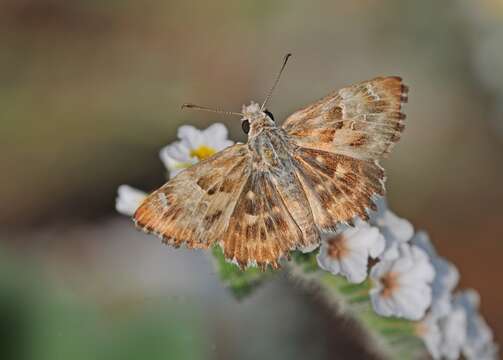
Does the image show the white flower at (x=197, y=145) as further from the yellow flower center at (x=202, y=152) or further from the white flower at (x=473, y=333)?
the white flower at (x=473, y=333)

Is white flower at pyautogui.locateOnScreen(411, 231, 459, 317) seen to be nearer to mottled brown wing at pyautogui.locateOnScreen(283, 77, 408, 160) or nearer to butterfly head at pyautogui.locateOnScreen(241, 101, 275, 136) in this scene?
mottled brown wing at pyautogui.locateOnScreen(283, 77, 408, 160)

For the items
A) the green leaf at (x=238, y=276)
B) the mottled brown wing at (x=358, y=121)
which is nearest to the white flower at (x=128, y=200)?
the green leaf at (x=238, y=276)

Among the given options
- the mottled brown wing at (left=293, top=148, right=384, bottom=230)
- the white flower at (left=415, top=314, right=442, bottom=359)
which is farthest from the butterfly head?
the white flower at (left=415, top=314, right=442, bottom=359)

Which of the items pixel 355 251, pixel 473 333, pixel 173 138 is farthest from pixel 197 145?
pixel 173 138

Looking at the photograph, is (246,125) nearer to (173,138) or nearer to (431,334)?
(431,334)

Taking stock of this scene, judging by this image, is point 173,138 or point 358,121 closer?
point 358,121

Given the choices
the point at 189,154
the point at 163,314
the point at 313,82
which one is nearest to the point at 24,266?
the point at 163,314
